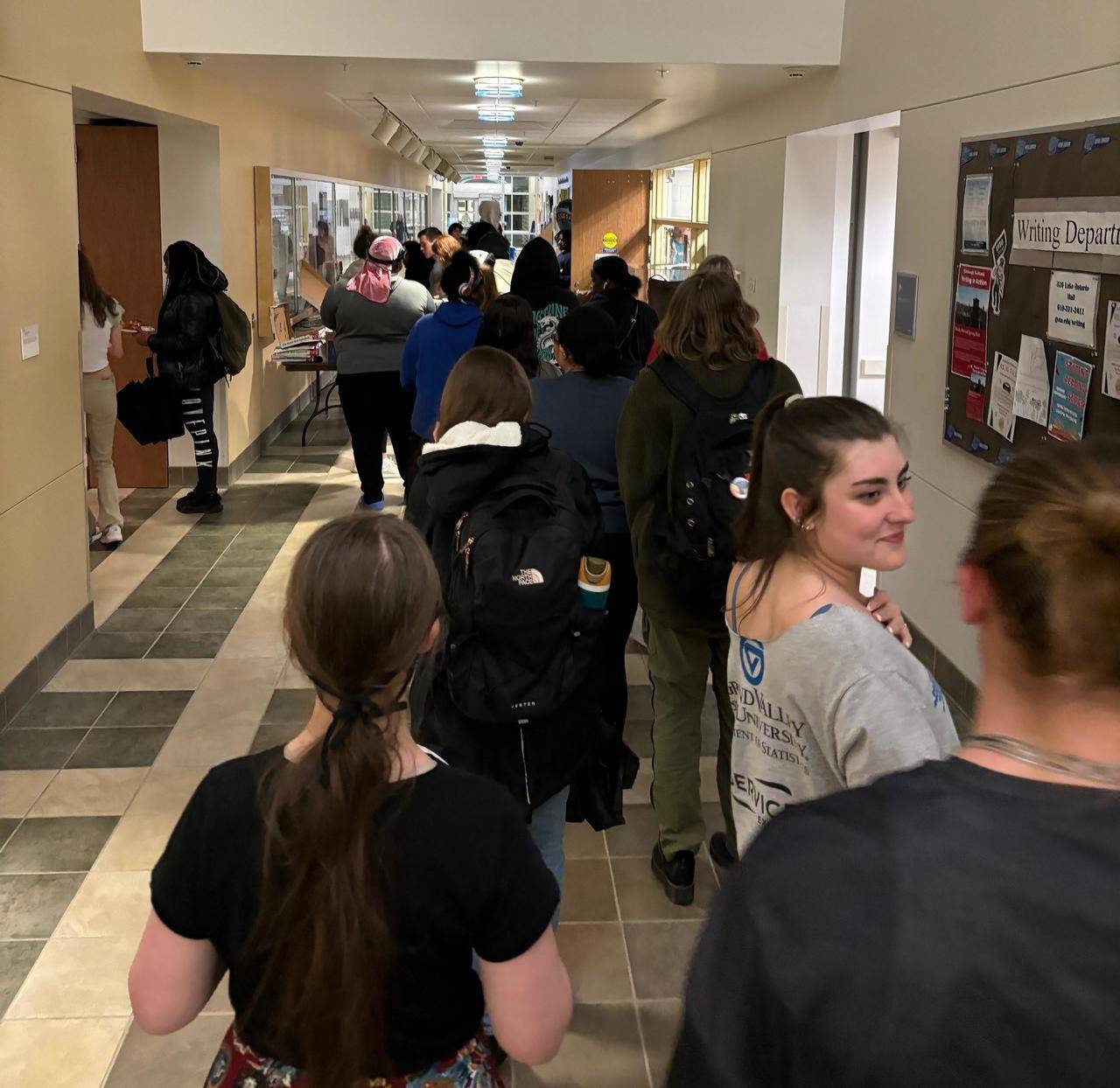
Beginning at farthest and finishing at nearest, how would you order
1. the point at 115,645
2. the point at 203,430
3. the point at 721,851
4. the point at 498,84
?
the point at 203,430 < the point at 498,84 < the point at 115,645 < the point at 721,851

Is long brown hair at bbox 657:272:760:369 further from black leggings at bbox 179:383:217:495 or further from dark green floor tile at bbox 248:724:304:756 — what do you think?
black leggings at bbox 179:383:217:495

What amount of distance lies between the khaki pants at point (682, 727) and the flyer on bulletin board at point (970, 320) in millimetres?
1916

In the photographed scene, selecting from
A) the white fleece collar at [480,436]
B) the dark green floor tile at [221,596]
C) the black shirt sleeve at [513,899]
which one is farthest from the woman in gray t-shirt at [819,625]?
the dark green floor tile at [221,596]

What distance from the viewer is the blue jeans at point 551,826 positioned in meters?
2.86

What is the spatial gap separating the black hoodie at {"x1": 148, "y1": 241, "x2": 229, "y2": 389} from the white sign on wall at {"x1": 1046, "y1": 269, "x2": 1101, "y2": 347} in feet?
16.3

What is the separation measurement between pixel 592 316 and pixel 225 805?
2452mm

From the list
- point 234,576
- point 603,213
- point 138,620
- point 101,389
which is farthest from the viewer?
point 603,213

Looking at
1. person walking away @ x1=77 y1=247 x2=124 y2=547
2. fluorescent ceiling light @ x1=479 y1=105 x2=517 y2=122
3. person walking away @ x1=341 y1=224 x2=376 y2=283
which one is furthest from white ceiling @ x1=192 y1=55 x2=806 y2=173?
person walking away @ x1=77 y1=247 x2=124 y2=547

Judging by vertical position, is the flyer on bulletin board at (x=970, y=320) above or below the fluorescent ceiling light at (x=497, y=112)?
below

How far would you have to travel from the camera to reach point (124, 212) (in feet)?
26.0

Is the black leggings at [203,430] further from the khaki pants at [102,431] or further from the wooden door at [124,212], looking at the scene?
the wooden door at [124,212]

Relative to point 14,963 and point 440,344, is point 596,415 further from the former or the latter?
point 440,344

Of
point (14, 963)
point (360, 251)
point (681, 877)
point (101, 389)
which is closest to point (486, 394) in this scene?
point (681, 877)

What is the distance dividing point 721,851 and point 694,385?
4.51 feet
